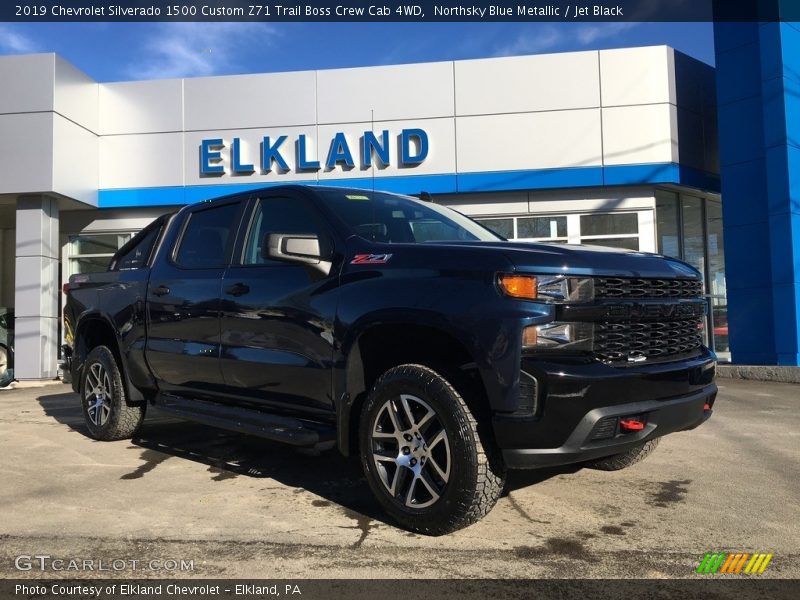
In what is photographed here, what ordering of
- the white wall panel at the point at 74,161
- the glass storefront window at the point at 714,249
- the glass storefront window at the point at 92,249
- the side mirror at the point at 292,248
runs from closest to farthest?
the side mirror at the point at 292,248 < the white wall panel at the point at 74,161 < the glass storefront window at the point at 92,249 < the glass storefront window at the point at 714,249

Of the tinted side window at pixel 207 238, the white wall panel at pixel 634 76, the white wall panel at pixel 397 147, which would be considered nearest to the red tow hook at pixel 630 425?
the tinted side window at pixel 207 238

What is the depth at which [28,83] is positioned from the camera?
12461 mm

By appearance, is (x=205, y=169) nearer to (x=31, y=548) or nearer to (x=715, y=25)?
(x=715, y=25)

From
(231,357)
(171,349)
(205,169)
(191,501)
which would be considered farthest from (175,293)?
(205,169)

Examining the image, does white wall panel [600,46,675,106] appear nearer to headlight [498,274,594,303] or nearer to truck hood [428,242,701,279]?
truck hood [428,242,701,279]

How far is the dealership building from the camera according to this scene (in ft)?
42.2

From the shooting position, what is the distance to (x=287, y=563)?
9.68 feet

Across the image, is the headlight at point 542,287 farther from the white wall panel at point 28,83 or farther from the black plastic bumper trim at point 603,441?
the white wall panel at point 28,83

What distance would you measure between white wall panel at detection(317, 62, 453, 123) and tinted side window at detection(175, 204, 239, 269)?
9140mm

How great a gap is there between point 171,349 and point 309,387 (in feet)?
5.07

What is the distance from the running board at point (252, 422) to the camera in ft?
11.9

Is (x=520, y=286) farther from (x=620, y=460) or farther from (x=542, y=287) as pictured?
(x=620, y=460)

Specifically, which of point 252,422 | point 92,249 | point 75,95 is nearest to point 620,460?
point 252,422

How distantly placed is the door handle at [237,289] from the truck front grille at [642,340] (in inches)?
87.9
